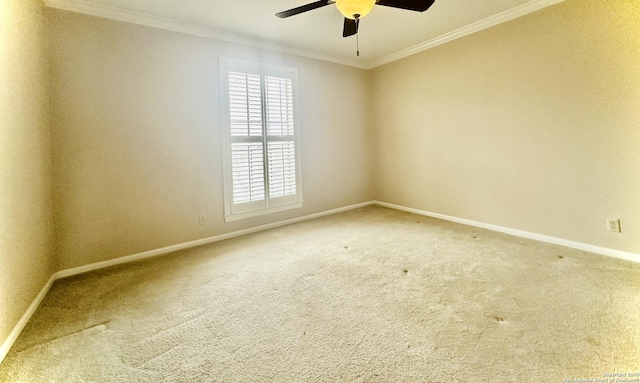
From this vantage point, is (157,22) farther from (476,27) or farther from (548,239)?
(548,239)

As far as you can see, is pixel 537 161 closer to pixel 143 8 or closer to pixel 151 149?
pixel 151 149

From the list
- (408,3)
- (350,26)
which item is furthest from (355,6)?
(350,26)

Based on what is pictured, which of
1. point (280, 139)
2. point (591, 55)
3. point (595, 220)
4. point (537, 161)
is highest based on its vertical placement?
point (591, 55)

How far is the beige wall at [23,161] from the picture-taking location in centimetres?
172

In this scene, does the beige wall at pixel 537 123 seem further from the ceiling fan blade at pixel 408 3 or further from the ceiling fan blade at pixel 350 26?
the ceiling fan blade at pixel 350 26

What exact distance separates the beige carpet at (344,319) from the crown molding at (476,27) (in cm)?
259

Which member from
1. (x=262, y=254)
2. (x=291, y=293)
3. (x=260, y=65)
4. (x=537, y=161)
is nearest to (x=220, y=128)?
(x=260, y=65)

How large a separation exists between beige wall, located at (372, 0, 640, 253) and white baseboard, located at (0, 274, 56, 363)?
4.57 meters

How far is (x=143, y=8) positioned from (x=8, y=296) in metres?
2.74

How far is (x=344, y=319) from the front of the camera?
185cm

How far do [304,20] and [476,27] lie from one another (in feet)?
7.17

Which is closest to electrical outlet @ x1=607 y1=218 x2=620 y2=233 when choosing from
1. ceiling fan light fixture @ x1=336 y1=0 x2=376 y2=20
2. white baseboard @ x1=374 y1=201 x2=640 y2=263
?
white baseboard @ x1=374 y1=201 x2=640 y2=263

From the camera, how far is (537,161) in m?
3.13

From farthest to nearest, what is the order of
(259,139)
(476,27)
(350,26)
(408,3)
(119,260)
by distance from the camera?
(259,139)
(476,27)
(119,260)
(350,26)
(408,3)
